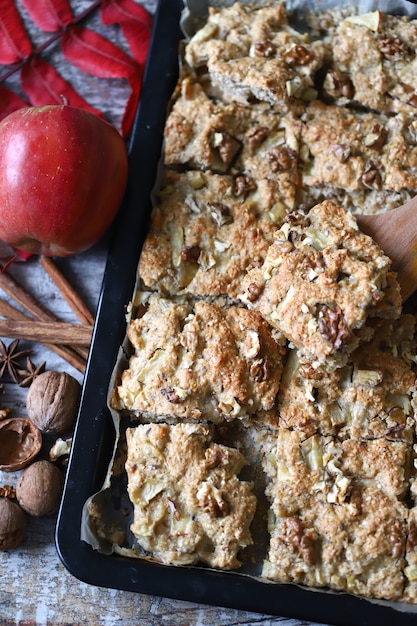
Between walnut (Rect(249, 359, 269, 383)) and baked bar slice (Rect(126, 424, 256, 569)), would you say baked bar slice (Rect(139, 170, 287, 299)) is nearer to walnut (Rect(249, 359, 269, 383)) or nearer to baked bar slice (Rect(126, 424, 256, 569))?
walnut (Rect(249, 359, 269, 383))

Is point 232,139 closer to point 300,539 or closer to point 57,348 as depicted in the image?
point 57,348

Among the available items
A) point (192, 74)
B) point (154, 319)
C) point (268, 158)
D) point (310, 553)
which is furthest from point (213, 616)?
point (192, 74)

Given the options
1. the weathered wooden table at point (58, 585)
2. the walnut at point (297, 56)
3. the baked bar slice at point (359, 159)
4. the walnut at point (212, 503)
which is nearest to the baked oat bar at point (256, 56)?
the walnut at point (297, 56)

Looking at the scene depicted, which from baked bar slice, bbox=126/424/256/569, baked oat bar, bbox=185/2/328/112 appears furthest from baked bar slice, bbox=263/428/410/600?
baked oat bar, bbox=185/2/328/112

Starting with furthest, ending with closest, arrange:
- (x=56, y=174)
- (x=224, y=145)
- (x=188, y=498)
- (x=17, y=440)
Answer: (x=17, y=440), (x=224, y=145), (x=56, y=174), (x=188, y=498)

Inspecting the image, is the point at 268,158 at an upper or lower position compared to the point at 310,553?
upper

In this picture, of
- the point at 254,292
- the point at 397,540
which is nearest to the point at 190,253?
the point at 254,292

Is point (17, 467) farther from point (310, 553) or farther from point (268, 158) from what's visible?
point (268, 158)
